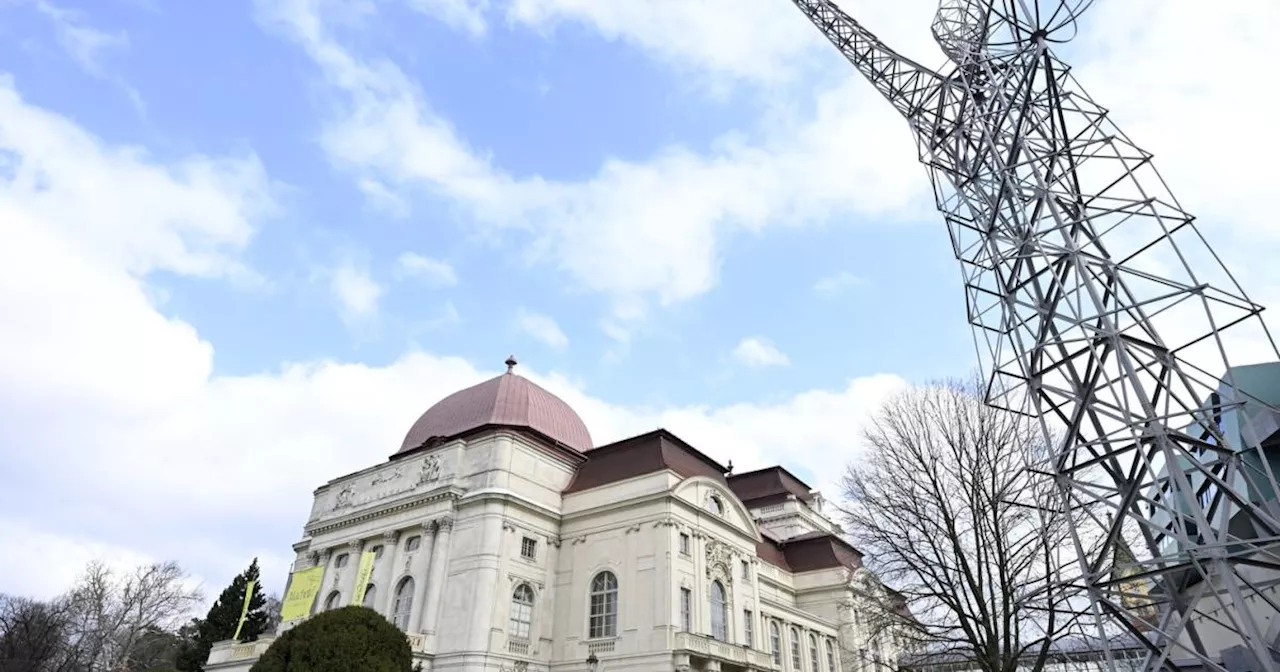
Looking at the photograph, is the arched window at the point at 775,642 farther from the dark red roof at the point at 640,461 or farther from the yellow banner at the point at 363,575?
the yellow banner at the point at 363,575

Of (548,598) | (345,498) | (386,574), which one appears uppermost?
(345,498)

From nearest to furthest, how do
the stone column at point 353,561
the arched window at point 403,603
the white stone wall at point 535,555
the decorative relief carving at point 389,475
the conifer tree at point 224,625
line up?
the white stone wall at point 535,555 < the arched window at point 403,603 < the stone column at point 353,561 < the decorative relief carving at point 389,475 < the conifer tree at point 224,625

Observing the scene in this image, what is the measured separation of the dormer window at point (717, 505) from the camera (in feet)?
113

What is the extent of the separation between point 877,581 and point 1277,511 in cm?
1148

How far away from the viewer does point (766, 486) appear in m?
51.2

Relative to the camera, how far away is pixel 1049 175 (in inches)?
550

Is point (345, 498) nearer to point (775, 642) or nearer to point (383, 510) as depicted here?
point (383, 510)

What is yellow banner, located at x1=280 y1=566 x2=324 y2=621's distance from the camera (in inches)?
1385

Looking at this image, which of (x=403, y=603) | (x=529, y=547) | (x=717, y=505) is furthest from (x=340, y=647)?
(x=717, y=505)

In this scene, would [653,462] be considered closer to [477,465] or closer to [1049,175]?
[477,465]

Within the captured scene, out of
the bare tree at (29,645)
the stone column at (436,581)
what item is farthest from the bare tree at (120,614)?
the stone column at (436,581)

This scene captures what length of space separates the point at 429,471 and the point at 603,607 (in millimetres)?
10972

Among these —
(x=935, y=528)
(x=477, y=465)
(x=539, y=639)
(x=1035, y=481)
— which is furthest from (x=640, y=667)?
(x=1035, y=481)

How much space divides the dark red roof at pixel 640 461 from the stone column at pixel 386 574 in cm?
886
